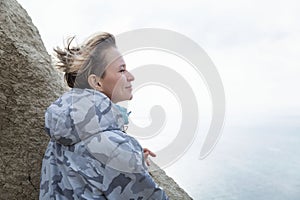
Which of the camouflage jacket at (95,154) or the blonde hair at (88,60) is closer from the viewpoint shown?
the camouflage jacket at (95,154)

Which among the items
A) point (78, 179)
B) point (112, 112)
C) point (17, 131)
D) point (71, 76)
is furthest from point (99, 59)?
point (17, 131)

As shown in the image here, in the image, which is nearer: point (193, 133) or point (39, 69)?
point (193, 133)

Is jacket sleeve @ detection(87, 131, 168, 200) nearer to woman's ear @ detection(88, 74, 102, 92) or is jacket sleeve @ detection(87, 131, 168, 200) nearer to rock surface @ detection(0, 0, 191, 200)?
woman's ear @ detection(88, 74, 102, 92)

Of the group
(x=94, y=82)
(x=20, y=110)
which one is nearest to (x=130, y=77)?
(x=94, y=82)

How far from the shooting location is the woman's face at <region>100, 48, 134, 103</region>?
2.70m

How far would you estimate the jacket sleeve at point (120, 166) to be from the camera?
7.78 ft

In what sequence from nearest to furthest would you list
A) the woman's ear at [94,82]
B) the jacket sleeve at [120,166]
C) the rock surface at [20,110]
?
the jacket sleeve at [120,166], the woman's ear at [94,82], the rock surface at [20,110]

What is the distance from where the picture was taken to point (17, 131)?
3.28m

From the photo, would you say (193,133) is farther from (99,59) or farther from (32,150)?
(32,150)

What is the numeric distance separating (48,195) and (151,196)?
25.9 inches

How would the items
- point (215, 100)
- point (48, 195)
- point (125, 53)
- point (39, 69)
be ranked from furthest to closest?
1. point (39, 69)
2. point (215, 100)
3. point (125, 53)
4. point (48, 195)

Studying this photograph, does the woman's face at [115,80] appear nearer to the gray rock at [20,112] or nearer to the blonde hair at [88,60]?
the blonde hair at [88,60]

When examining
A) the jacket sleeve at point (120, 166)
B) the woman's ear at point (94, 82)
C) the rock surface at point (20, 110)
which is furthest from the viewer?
the rock surface at point (20, 110)

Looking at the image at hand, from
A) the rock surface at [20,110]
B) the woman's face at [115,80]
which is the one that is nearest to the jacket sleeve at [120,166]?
the woman's face at [115,80]
